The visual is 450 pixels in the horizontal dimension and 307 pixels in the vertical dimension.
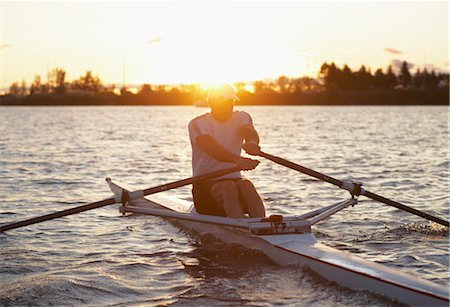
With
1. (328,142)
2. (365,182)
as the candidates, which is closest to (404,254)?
(365,182)

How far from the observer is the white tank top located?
10375 millimetres

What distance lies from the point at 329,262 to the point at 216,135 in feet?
9.12

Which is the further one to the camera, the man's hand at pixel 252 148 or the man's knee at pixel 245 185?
the man's knee at pixel 245 185

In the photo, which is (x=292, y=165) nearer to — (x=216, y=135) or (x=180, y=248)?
(x=216, y=135)

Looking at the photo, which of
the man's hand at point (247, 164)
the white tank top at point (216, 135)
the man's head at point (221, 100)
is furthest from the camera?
the white tank top at point (216, 135)

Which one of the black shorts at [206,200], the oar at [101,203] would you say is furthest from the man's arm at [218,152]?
the black shorts at [206,200]

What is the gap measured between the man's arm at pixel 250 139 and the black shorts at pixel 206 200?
61 cm

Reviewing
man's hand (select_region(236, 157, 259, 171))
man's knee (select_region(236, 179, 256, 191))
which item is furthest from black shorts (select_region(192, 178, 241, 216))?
man's hand (select_region(236, 157, 259, 171))

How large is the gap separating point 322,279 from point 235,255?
1.88 metres

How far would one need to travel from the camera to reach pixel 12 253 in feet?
36.0

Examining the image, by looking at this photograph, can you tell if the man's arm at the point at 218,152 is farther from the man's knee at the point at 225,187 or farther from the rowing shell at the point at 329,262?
the rowing shell at the point at 329,262

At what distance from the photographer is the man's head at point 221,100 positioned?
402 inches

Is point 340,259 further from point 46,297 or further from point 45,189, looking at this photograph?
point 45,189

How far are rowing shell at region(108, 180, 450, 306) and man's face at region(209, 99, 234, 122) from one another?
1.53 metres
